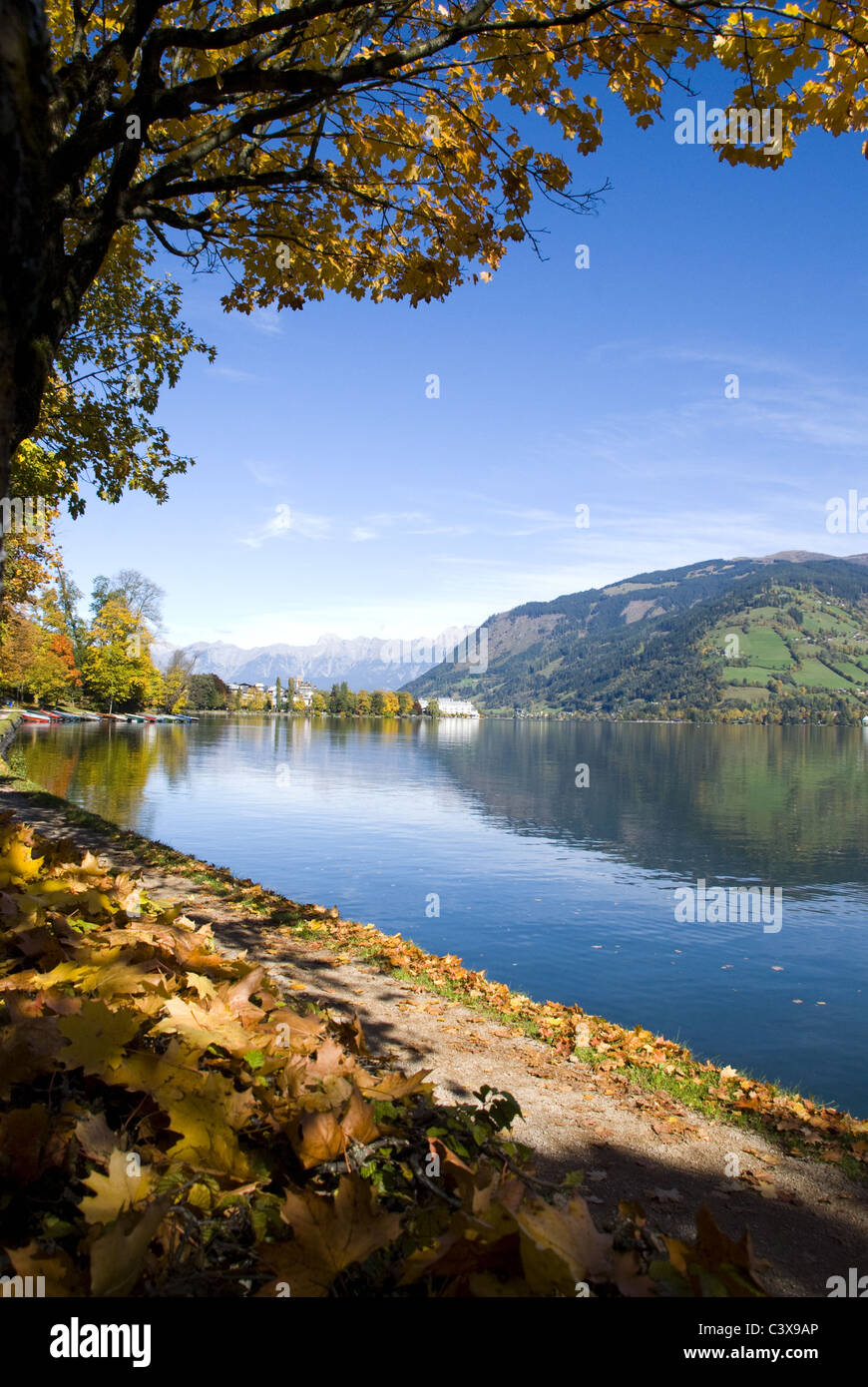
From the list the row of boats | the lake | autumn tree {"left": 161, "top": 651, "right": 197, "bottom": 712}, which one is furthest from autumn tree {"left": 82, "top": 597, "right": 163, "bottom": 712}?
the lake

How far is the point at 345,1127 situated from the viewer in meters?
1.91

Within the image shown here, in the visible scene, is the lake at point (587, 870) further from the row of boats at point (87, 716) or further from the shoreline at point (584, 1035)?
the row of boats at point (87, 716)

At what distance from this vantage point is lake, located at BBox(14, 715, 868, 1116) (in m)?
14.1

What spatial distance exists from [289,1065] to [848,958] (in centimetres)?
1988

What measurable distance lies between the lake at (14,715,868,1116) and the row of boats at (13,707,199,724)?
3837 cm

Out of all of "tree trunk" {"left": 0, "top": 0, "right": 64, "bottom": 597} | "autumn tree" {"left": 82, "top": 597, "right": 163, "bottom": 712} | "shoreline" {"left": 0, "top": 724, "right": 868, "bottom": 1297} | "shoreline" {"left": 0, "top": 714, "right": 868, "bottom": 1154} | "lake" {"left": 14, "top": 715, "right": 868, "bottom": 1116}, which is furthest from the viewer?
"autumn tree" {"left": 82, "top": 597, "right": 163, "bottom": 712}

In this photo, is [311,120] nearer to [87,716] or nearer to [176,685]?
[87,716]

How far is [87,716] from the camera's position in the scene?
117938mm

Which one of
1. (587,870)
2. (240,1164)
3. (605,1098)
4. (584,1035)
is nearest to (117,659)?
(587,870)

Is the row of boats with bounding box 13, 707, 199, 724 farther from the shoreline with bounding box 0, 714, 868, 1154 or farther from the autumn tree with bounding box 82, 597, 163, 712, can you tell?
the shoreline with bounding box 0, 714, 868, 1154

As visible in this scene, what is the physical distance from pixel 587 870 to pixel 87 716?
111 m

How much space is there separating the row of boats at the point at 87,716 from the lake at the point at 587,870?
3837cm

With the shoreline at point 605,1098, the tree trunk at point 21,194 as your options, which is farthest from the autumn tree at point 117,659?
the tree trunk at point 21,194
